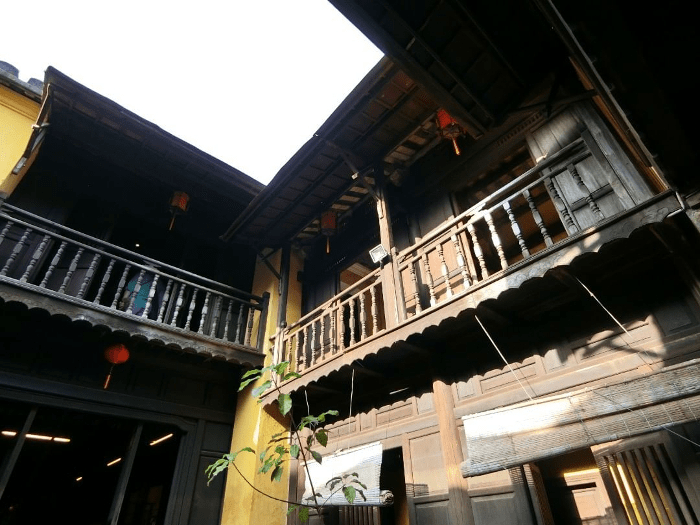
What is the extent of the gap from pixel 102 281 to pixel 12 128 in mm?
3996

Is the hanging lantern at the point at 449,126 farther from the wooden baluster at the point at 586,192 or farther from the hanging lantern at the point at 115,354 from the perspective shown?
the hanging lantern at the point at 115,354

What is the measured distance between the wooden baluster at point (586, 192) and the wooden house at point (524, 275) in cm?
2

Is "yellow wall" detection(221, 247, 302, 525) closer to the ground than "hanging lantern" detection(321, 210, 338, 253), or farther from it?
closer to the ground

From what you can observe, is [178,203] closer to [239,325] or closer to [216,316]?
[216,316]

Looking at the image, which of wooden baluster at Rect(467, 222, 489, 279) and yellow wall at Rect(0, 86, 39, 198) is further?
yellow wall at Rect(0, 86, 39, 198)

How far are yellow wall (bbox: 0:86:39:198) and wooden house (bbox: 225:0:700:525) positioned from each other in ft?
16.2

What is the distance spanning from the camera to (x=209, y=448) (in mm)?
7176

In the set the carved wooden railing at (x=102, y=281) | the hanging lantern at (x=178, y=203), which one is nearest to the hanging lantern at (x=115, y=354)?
the carved wooden railing at (x=102, y=281)

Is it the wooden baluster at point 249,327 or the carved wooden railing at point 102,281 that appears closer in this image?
the carved wooden railing at point 102,281

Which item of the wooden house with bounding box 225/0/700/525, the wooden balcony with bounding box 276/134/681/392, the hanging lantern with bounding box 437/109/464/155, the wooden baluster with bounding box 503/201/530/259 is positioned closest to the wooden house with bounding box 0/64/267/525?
the wooden house with bounding box 225/0/700/525

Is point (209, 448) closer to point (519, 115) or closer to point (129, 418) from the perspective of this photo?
point (129, 418)

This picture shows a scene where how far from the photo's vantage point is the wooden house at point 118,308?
606cm

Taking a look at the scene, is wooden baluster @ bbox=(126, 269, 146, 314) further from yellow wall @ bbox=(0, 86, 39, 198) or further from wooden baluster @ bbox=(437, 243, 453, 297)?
wooden baluster @ bbox=(437, 243, 453, 297)

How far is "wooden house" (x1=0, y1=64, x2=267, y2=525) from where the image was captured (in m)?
6.06
